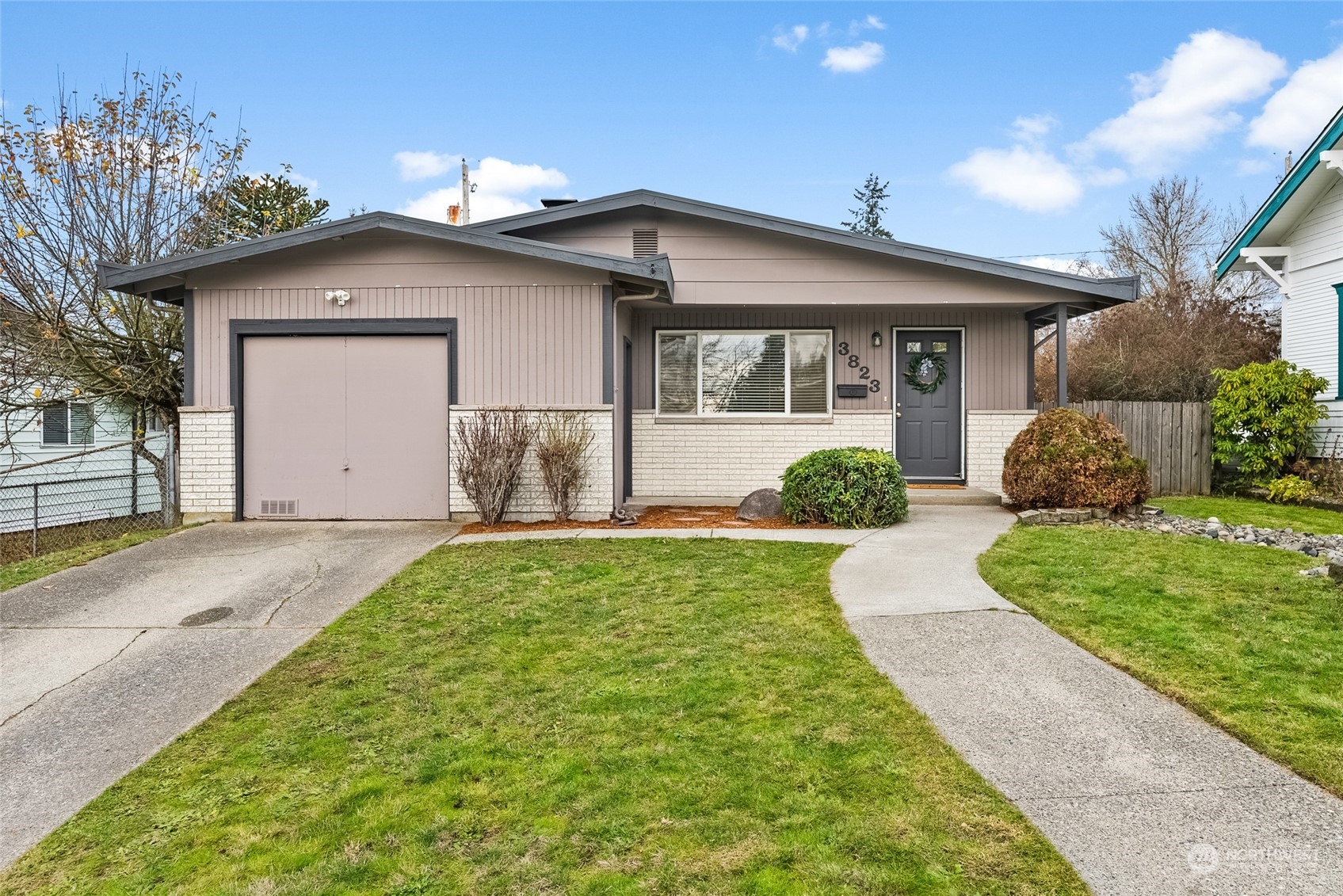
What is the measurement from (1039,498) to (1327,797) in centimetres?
660

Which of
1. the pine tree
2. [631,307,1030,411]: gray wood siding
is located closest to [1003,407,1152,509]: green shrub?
[631,307,1030,411]: gray wood siding

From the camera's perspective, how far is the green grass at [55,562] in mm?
6320

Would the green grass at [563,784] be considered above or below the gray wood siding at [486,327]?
below

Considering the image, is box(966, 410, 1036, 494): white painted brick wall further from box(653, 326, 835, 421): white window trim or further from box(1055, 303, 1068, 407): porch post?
box(653, 326, 835, 421): white window trim

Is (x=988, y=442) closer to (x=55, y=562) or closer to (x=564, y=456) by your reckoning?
(x=564, y=456)

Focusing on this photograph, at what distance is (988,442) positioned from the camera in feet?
36.2

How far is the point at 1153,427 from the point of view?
36.7ft

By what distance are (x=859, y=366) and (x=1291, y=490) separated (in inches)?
228

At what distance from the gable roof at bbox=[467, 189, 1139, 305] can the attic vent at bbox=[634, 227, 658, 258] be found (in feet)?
1.16

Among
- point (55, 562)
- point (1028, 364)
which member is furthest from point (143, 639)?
point (1028, 364)

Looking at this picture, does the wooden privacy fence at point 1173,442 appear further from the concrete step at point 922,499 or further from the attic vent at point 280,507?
the attic vent at point 280,507

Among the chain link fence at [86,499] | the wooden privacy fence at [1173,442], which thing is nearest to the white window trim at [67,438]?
the chain link fence at [86,499]

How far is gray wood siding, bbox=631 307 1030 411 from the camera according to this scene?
11.0 m

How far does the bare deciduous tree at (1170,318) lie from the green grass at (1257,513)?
8977 millimetres
